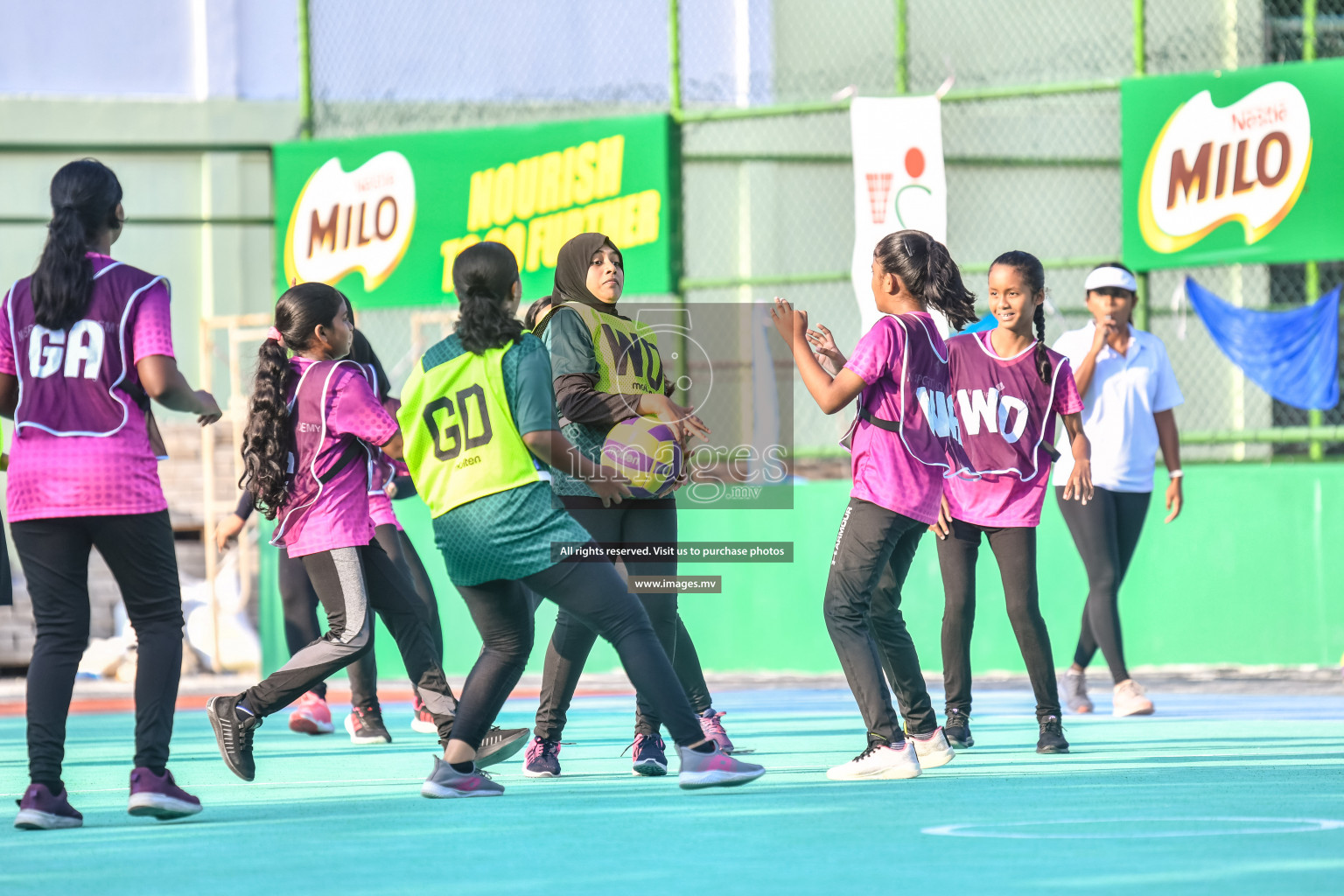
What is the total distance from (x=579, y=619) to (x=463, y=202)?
655 centimetres

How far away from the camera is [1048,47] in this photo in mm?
17297

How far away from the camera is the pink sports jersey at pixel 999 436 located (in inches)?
264

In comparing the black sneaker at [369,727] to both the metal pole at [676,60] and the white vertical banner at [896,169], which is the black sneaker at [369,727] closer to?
the white vertical banner at [896,169]

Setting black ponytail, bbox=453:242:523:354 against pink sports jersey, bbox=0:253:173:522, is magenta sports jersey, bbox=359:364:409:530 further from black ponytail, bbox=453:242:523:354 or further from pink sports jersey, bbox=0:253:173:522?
pink sports jersey, bbox=0:253:173:522

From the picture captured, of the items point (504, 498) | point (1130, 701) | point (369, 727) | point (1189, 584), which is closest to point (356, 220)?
point (369, 727)

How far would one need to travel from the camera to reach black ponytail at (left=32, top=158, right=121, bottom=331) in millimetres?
5102

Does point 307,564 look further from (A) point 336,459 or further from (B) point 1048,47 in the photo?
(B) point 1048,47

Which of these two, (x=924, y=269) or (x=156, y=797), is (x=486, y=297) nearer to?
(x=924, y=269)

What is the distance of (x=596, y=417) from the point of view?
19.1ft

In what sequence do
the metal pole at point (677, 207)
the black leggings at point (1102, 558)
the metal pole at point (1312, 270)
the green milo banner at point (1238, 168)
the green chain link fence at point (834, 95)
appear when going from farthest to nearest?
the green chain link fence at point (834, 95) < the metal pole at point (1312, 270) < the metal pole at point (677, 207) < the green milo banner at point (1238, 168) < the black leggings at point (1102, 558)

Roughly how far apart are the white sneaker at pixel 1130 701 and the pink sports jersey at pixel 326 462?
3629mm

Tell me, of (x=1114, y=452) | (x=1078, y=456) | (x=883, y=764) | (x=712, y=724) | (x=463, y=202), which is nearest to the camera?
(x=883, y=764)

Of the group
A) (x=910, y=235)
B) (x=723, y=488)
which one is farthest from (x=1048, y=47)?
(x=910, y=235)

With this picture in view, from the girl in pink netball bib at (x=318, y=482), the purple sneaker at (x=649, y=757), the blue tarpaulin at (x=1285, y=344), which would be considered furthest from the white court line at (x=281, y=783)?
the blue tarpaulin at (x=1285, y=344)
